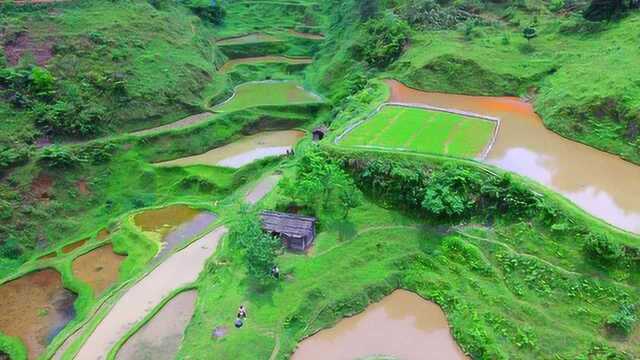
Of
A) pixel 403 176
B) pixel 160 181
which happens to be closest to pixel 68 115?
pixel 160 181

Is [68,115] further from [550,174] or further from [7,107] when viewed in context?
[550,174]

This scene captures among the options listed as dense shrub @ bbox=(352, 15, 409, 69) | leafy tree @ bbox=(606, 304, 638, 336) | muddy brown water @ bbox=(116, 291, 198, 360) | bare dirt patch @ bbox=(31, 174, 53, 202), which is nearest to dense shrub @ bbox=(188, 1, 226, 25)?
dense shrub @ bbox=(352, 15, 409, 69)

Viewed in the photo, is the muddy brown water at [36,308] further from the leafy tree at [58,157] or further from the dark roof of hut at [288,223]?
the dark roof of hut at [288,223]

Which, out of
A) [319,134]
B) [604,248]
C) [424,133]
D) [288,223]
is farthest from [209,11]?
[604,248]

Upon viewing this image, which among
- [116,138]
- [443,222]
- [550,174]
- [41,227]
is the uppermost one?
[550,174]

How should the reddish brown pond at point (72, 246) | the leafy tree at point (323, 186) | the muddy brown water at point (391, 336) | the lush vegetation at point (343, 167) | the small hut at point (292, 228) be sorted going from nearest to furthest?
1. the muddy brown water at point (391, 336)
2. the lush vegetation at point (343, 167)
3. the small hut at point (292, 228)
4. the leafy tree at point (323, 186)
5. the reddish brown pond at point (72, 246)

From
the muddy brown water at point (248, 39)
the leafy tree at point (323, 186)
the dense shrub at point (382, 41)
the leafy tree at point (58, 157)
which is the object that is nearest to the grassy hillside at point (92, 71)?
the leafy tree at point (58, 157)
